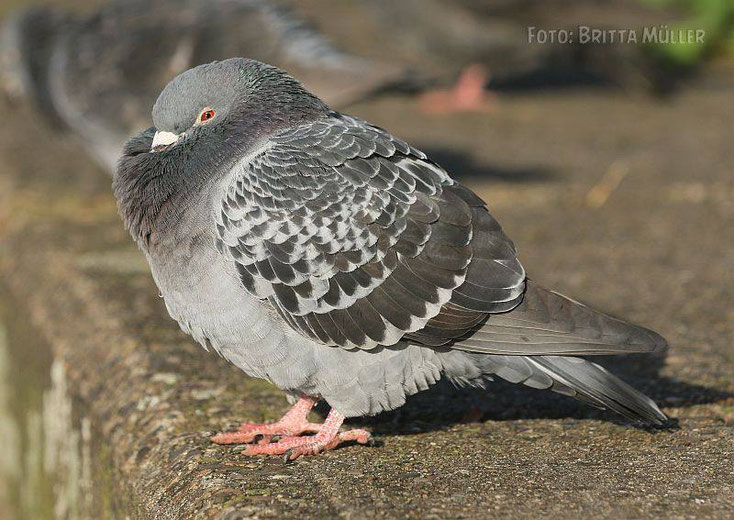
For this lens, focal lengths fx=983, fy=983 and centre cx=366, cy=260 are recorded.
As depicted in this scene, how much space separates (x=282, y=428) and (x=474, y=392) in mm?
957

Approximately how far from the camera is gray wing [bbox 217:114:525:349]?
3570 millimetres

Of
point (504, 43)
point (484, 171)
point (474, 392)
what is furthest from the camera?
point (504, 43)

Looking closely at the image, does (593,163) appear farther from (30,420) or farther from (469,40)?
(30,420)

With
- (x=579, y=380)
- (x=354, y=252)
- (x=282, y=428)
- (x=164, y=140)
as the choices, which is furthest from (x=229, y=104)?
(x=579, y=380)

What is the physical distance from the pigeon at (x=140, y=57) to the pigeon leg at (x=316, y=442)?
4.04 m

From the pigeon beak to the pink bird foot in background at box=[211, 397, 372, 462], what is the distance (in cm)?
118

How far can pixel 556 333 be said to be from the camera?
11.9 feet

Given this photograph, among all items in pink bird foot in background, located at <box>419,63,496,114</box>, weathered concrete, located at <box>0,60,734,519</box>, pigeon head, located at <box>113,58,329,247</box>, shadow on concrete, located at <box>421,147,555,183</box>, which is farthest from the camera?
pink bird foot in background, located at <box>419,63,496,114</box>

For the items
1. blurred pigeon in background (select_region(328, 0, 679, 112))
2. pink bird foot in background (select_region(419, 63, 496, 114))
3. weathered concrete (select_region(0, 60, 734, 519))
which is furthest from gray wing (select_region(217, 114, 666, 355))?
pink bird foot in background (select_region(419, 63, 496, 114))

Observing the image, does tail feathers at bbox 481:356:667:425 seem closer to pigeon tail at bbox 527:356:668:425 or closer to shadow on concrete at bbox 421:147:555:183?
pigeon tail at bbox 527:356:668:425

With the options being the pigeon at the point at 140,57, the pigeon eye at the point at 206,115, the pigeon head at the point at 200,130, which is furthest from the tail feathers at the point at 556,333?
the pigeon at the point at 140,57

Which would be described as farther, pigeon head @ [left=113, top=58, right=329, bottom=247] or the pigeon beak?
the pigeon beak

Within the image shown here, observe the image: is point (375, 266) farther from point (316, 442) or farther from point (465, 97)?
point (465, 97)

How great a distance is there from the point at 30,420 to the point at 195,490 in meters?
2.44
